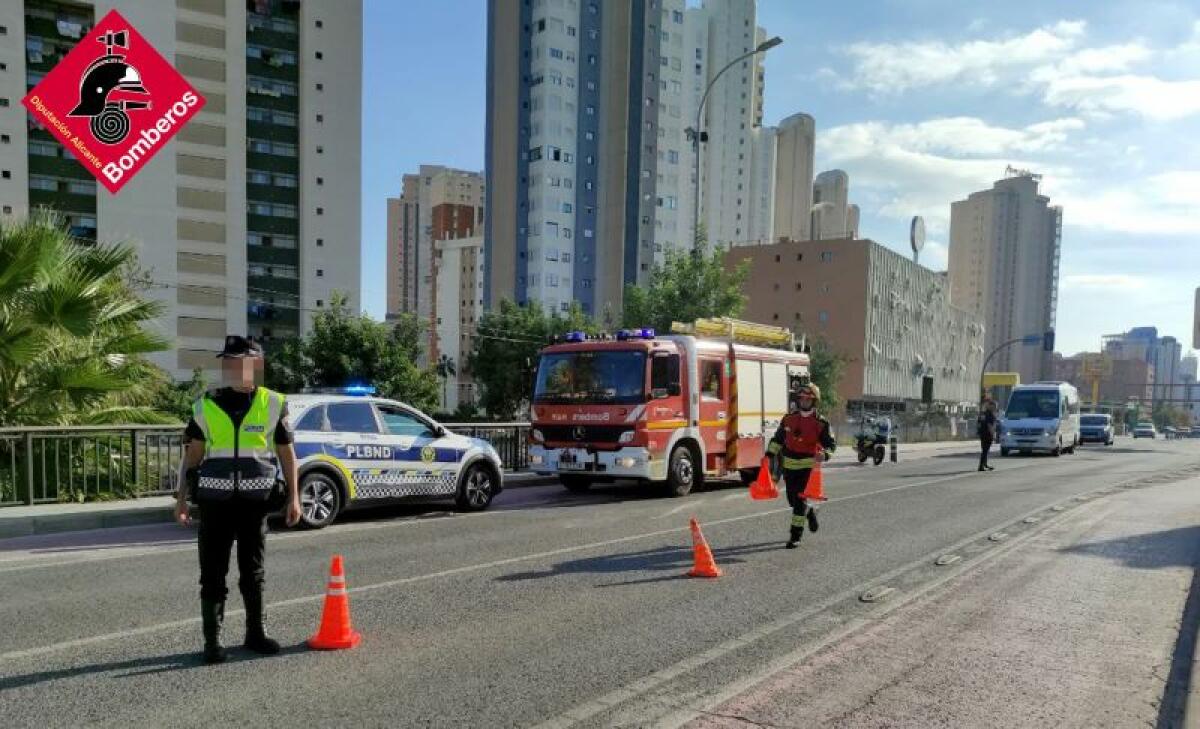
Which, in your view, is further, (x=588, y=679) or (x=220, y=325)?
(x=220, y=325)

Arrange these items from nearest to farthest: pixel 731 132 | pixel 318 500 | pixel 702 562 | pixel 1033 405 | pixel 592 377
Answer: pixel 702 562 → pixel 318 500 → pixel 592 377 → pixel 1033 405 → pixel 731 132

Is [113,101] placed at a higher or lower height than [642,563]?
higher

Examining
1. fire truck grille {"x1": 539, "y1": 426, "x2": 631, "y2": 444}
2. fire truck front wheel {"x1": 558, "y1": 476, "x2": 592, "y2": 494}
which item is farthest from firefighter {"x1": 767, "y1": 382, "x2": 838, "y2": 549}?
fire truck front wheel {"x1": 558, "y1": 476, "x2": 592, "y2": 494}

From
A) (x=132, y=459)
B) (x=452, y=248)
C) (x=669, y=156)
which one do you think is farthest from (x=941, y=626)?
(x=452, y=248)

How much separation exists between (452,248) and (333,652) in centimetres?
13107

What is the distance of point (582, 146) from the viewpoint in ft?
297

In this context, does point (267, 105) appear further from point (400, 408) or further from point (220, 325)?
point (400, 408)

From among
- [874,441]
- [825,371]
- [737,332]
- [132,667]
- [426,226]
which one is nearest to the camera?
[132,667]

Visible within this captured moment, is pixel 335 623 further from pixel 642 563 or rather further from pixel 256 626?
pixel 642 563

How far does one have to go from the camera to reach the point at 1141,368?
568ft

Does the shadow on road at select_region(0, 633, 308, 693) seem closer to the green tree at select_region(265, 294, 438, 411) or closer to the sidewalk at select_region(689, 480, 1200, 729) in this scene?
the sidewalk at select_region(689, 480, 1200, 729)

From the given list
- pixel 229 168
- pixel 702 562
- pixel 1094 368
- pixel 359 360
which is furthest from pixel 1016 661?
pixel 1094 368

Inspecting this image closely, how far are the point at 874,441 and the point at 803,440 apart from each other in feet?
54.1

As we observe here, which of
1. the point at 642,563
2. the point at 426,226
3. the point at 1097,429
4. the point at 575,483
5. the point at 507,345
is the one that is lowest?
the point at 1097,429
